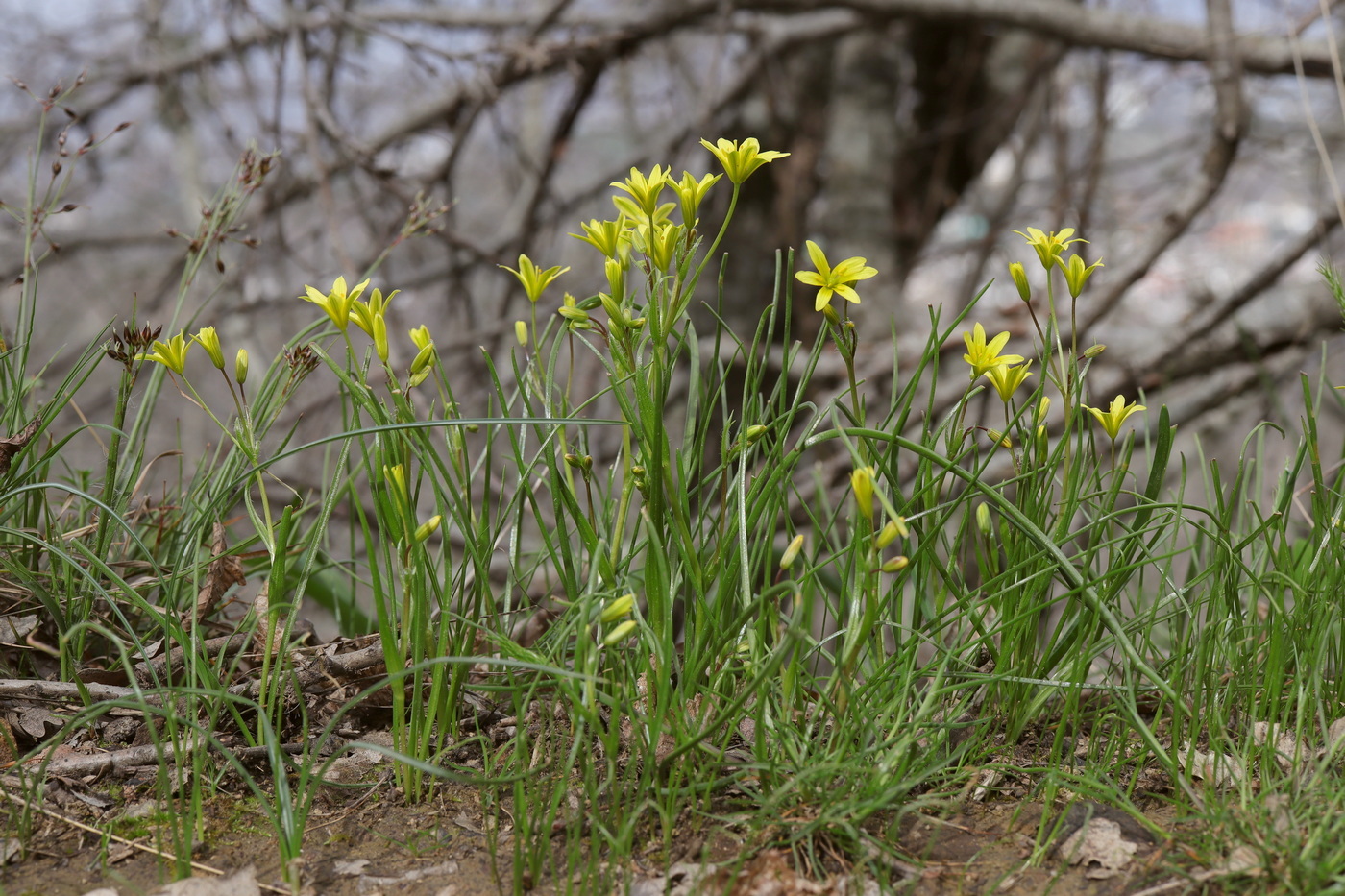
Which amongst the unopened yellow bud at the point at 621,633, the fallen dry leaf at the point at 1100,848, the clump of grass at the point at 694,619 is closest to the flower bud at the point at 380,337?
the clump of grass at the point at 694,619

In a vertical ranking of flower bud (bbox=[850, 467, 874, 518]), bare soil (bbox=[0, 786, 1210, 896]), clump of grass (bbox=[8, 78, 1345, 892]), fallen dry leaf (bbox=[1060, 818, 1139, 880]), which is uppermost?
flower bud (bbox=[850, 467, 874, 518])

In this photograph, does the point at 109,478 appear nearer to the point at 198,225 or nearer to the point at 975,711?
the point at 198,225

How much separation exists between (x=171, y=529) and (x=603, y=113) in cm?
996

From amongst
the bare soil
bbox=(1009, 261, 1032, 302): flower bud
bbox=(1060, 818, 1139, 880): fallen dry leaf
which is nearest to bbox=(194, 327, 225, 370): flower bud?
the bare soil

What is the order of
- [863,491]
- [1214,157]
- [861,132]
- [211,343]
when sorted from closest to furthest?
1. [863,491]
2. [211,343]
3. [1214,157]
4. [861,132]

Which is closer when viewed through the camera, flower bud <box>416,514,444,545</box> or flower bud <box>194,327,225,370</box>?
flower bud <box>416,514,444,545</box>

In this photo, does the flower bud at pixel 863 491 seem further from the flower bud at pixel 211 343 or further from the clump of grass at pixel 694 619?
the flower bud at pixel 211 343

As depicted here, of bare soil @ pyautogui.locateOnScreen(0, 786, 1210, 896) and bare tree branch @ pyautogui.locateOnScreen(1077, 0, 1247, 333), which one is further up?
bare tree branch @ pyautogui.locateOnScreen(1077, 0, 1247, 333)

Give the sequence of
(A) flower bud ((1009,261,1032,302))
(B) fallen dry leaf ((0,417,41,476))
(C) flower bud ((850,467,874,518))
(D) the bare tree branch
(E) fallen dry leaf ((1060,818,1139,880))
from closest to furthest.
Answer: (C) flower bud ((850,467,874,518)) → (E) fallen dry leaf ((1060,818,1139,880)) → (A) flower bud ((1009,261,1032,302)) → (B) fallen dry leaf ((0,417,41,476)) → (D) the bare tree branch

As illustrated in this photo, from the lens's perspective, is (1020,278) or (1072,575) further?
(1020,278)

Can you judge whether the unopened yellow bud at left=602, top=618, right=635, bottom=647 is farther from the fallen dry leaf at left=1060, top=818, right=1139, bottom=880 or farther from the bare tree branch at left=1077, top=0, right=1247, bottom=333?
the bare tree branch at left=1077, top=0, right=1247, bottom=333

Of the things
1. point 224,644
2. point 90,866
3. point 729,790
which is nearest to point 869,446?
point 729,790

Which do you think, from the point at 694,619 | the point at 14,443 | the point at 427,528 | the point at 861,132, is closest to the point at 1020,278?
the point at 694,619

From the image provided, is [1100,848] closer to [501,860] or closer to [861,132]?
[501,860]
